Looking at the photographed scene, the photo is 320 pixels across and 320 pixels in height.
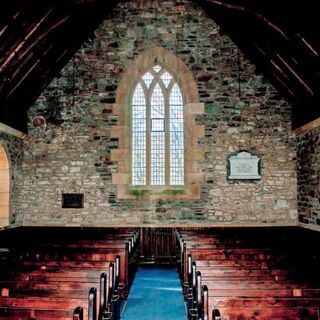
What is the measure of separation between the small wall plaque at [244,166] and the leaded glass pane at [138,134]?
2207mm

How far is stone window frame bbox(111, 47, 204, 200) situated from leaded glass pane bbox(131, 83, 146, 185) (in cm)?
17

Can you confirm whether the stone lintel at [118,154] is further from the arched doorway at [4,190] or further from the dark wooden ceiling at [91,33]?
the arched doorway at [4,190]

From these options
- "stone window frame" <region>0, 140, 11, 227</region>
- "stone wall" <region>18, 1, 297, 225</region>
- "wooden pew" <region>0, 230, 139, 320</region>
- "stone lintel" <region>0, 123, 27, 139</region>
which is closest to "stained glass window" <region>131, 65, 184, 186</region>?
"stone wall" <region>18, 1, 297, 225</region>

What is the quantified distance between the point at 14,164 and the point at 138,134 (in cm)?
309

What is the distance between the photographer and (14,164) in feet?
30.8

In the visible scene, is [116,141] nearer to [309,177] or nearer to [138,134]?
[138,134]

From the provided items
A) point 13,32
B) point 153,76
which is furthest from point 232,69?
point 13,32

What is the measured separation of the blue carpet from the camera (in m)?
5.63

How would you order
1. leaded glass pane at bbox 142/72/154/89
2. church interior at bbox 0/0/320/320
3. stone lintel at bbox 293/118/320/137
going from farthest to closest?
leaded glass pane at bbox 142/72/154/89 < church interior at bbox 0/0/320/320 < stone lintel at bbox 293/118/320/137

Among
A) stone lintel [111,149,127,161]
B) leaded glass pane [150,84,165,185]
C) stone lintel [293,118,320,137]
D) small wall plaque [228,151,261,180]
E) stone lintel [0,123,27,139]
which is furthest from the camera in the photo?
leaded glass pane [150,84,165,185]

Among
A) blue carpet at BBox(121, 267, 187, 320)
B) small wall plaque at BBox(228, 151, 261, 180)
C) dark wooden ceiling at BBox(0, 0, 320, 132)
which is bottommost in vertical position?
blue carpet at BBox(121, 267, 187, 320)

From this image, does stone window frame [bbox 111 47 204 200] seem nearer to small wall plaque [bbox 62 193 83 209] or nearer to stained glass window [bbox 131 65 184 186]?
stained glass window [bbox 131 65 184 186]

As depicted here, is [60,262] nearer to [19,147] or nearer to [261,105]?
[19,147]

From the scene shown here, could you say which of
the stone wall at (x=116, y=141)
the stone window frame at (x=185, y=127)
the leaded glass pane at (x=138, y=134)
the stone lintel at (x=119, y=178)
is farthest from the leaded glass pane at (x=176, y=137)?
the stone lintel at (x=119, y=178)
